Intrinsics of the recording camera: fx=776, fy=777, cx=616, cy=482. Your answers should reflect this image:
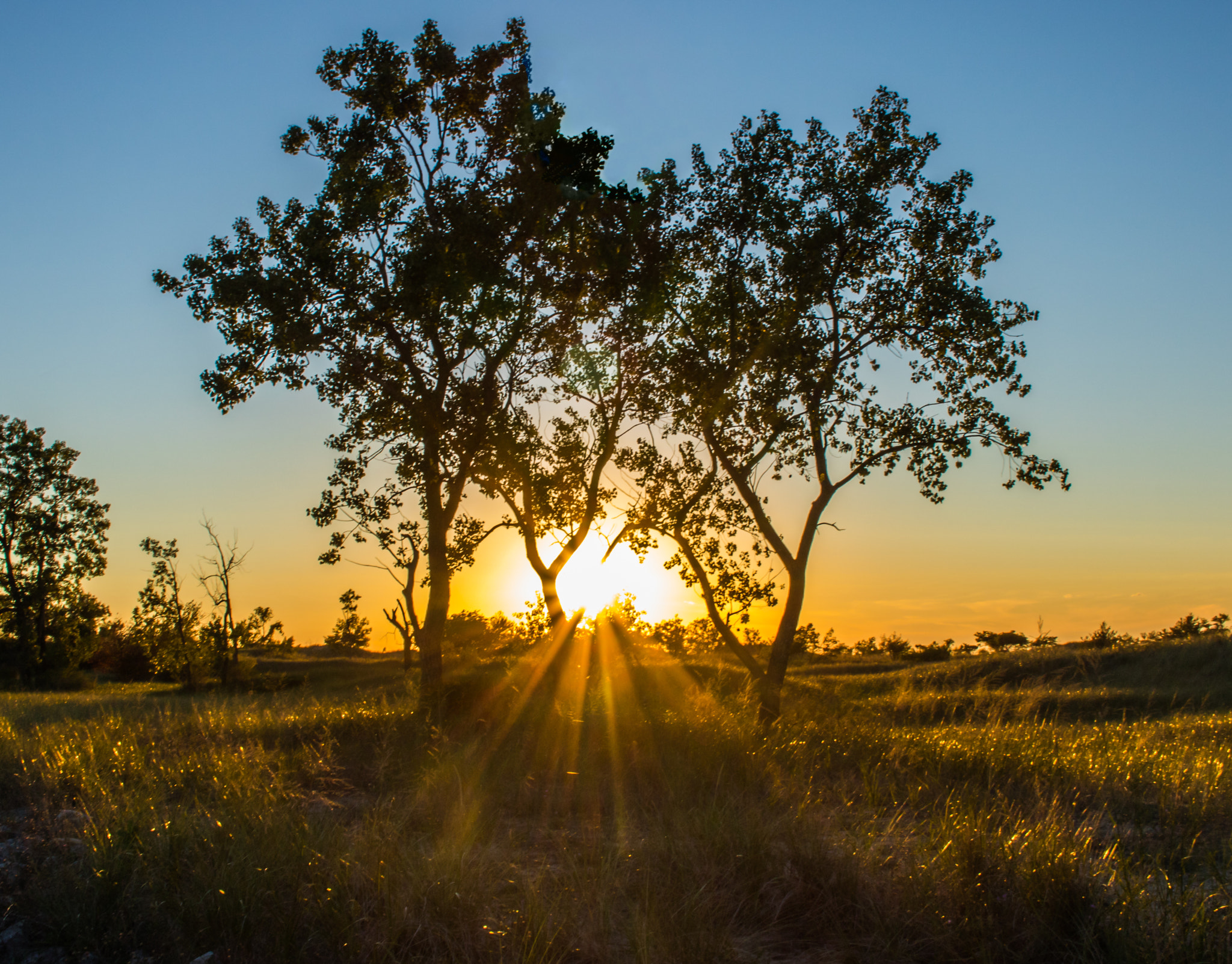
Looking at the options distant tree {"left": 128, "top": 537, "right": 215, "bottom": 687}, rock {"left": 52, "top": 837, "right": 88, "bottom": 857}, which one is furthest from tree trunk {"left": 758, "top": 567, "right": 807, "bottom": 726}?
distant tree {"left": 128, "top": 537, "right": 215, "bottom": 687}

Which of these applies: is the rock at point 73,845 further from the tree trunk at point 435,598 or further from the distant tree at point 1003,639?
the distant tree at point 1003,639

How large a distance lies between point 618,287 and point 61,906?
14.7 metres

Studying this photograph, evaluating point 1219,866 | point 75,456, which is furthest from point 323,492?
point 75,456

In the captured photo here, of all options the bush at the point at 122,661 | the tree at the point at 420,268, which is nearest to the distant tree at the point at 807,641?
the tree at the point at 420,268

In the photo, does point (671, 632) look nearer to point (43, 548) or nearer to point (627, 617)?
point (627, 617)

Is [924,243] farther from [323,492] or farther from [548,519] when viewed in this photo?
[323,492]

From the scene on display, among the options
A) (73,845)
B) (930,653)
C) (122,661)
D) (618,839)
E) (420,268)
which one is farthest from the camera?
(122,661)

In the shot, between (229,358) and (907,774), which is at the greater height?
(229,358)

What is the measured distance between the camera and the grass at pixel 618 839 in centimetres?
407

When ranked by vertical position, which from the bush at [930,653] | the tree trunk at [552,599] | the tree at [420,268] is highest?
the tree at [420,268]

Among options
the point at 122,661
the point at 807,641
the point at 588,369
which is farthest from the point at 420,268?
the point at 122,661

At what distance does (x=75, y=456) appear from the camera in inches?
1678

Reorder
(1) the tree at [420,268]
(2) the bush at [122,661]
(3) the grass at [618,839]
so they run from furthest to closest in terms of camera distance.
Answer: (2) the bush at [122,661], (1) the tree at [420,268], (3) the grass at [618,839]

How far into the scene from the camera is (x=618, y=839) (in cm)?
604
